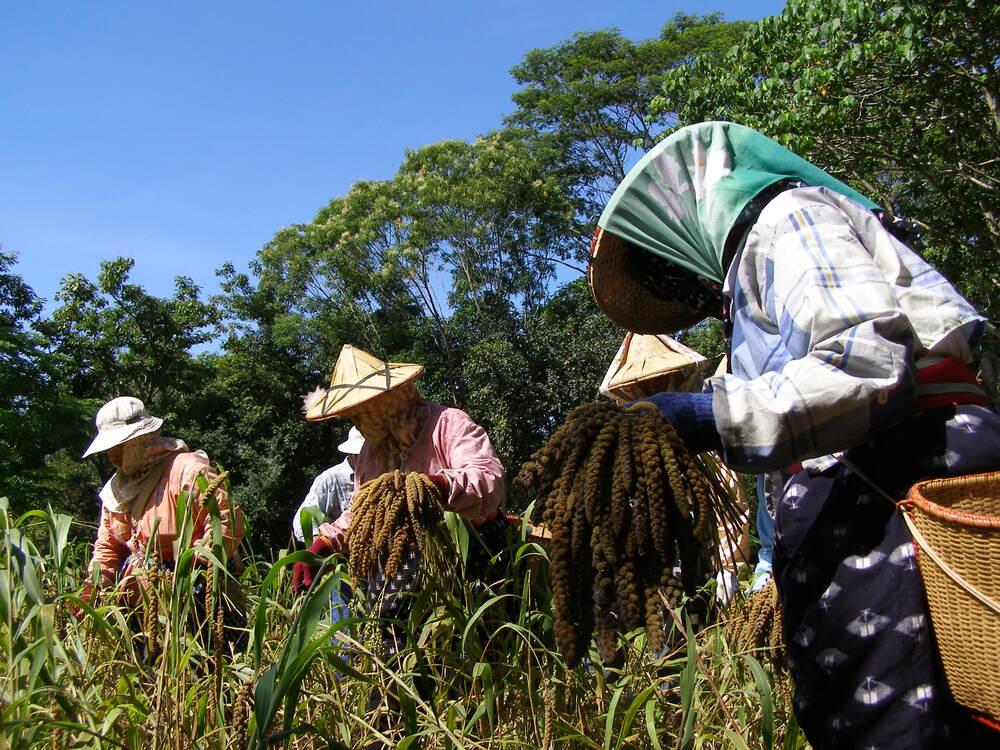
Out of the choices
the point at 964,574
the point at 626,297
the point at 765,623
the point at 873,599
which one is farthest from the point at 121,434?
the point at 964,574

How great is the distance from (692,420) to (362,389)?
2.05 metres

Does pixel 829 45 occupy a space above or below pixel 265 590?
above

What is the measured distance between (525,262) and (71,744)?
2180 centimetres

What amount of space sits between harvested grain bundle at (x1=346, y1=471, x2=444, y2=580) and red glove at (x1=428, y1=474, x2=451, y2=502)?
184 millimetres

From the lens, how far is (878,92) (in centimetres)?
858

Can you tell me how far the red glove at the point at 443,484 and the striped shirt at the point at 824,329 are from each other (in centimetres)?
121

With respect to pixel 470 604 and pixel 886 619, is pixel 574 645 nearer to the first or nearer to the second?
pixel 886 619

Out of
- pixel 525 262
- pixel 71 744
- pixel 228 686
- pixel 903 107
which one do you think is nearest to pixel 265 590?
pixel 71 744

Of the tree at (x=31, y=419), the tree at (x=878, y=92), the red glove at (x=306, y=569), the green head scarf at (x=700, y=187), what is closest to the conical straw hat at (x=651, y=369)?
the red glove at (x=306, y=569)

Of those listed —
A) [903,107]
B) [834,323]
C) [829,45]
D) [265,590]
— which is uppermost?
[829,45]

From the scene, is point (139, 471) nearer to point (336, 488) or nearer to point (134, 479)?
point (134, 479)

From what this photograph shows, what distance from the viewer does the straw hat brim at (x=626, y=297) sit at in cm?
187

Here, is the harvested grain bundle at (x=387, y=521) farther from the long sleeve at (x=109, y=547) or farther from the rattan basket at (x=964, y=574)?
the long sleeve at (x=109, y=547)

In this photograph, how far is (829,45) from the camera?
809 cm
